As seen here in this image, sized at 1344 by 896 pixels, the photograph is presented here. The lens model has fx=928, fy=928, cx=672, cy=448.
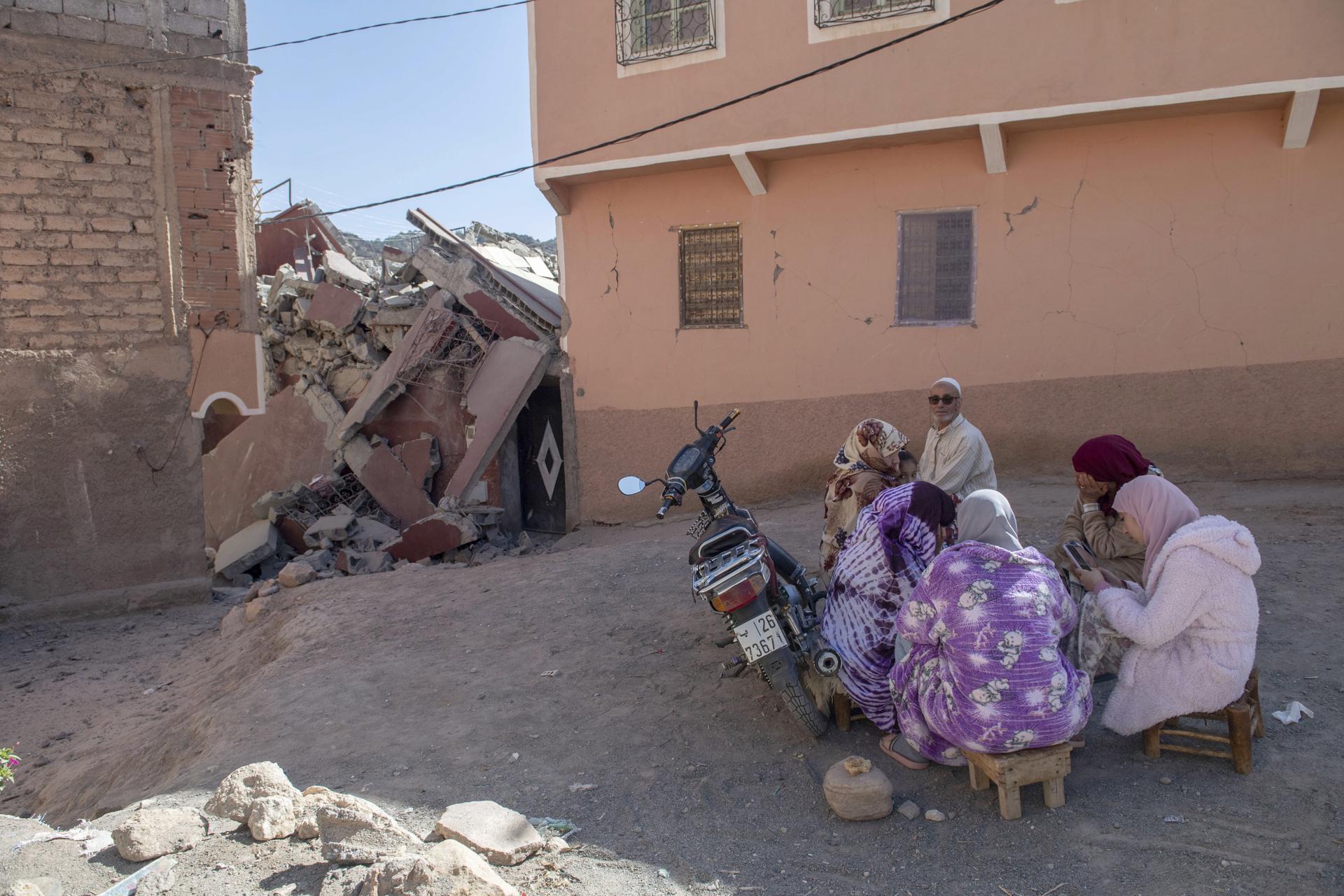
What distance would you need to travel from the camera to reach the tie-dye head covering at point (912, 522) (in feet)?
12.0

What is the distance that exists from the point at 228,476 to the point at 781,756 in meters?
12.0

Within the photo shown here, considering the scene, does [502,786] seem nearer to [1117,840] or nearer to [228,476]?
[1117,840]

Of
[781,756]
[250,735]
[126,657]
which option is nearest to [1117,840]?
[781,756]

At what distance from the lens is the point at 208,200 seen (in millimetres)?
7891

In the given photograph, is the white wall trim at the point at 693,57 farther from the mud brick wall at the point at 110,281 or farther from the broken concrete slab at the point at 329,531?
the broken concrete slab at the point at 329,531

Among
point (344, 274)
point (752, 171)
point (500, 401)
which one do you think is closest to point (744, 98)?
point (752, 171)

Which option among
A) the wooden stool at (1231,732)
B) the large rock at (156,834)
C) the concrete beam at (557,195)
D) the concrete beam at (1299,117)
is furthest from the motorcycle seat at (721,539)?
the concrete beam at (557,195)

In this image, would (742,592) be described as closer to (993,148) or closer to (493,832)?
(493,832)

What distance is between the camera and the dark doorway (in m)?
11.1

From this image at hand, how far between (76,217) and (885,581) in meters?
7.05

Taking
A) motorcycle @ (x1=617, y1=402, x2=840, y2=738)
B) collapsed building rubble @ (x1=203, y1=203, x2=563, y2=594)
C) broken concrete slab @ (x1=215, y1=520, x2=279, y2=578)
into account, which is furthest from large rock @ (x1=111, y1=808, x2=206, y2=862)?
broken concrete slab @ (x1=215, y1=520, x2=279, y2=578)

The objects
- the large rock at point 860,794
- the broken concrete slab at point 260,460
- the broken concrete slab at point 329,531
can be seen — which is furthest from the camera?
the broken concrete slab at point 260,460

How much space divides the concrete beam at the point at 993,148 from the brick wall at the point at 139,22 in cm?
635

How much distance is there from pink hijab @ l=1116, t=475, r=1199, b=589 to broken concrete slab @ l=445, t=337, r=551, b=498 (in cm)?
714
